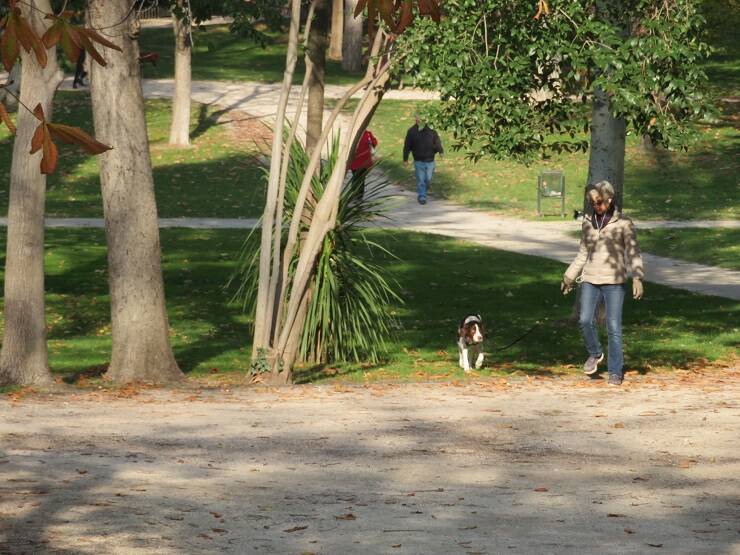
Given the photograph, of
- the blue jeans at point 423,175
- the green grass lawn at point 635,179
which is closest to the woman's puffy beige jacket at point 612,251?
the green grass lawn at point 635,179

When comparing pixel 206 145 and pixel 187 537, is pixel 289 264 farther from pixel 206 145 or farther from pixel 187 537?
pixel 206 145

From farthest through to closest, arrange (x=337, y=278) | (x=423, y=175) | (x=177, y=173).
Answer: (x=177, y=173)
(x=423, y=175)
(x=337, y=278)

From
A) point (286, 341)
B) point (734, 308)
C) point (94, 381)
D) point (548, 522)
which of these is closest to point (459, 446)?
point (548, 522)

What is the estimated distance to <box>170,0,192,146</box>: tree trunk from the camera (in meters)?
36.4

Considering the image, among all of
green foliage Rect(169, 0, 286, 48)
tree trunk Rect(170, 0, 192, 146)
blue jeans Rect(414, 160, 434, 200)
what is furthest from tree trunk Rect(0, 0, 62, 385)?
tree trunk Rect(170, 0, 192, 146)

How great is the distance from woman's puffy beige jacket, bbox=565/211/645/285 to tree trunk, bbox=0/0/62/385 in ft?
16.8

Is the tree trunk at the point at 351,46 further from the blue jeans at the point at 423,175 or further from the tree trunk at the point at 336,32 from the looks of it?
the blue jeans at the point at 423,175

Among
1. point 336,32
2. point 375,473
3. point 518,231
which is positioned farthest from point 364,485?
point 336,32

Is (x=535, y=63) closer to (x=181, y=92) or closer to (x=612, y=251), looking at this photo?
(x=612, y=251)

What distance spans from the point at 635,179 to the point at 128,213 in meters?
22.1

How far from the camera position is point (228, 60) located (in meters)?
53.3

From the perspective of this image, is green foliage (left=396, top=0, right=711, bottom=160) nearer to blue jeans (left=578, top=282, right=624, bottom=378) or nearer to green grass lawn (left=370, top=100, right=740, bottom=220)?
blue jeans (left=578, top=282, right=624, bottom=378)

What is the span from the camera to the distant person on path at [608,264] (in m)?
13.1

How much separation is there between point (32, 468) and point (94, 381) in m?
6.01
